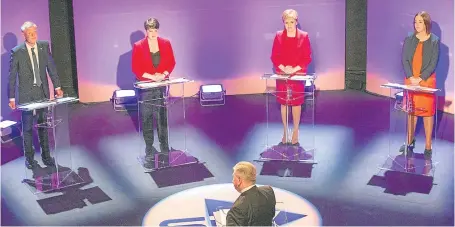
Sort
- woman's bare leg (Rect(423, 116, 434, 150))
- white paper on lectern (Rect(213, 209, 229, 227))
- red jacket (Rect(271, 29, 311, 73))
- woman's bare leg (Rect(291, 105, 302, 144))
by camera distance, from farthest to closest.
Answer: woman's bare leg (Rect(291, 105, 302, 144)), red jacket (Rect(271, 29, 311, 73)), woman's bare leg (Rect(423, 116, 434, 150)), white paper on lectern (Rect(213, 209, 229, 227))

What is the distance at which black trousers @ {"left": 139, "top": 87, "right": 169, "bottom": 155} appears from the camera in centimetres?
769

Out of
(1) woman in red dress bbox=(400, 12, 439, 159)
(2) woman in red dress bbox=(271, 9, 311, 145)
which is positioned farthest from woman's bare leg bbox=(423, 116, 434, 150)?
(2) woman in red dress bbox=(271, 9, 311, 145)

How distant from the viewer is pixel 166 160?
7.88 metres

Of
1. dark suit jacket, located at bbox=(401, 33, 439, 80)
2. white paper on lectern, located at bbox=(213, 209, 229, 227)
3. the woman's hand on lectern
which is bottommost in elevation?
white paper on lectern, located at bbox=(213, 209, 229, 227)

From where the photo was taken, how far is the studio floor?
6340mm

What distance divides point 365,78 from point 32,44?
241 inches

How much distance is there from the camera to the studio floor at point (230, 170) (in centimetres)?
634

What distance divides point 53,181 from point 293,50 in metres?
3.18

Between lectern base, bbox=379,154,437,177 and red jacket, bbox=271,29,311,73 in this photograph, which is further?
red jacket, bbox=271,29,311,73

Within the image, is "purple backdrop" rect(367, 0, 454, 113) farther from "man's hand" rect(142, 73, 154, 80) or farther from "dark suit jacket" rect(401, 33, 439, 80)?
"man's hand" rect(142, 73, 154, 80)

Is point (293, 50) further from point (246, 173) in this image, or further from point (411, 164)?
point (246, 173)

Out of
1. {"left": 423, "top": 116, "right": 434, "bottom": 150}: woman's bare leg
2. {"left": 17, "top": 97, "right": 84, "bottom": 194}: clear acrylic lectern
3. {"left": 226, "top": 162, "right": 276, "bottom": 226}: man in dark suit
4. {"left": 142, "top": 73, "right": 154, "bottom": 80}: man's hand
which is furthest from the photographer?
{"left": 423, "top": 116, "right": 434, "bottom": 150}: woman's bare leg

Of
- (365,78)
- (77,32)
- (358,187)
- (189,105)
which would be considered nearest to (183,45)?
(189,105)

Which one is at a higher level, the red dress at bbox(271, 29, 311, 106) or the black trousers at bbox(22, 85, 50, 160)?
the red dress at bbox(271, 29, 311, 106)
